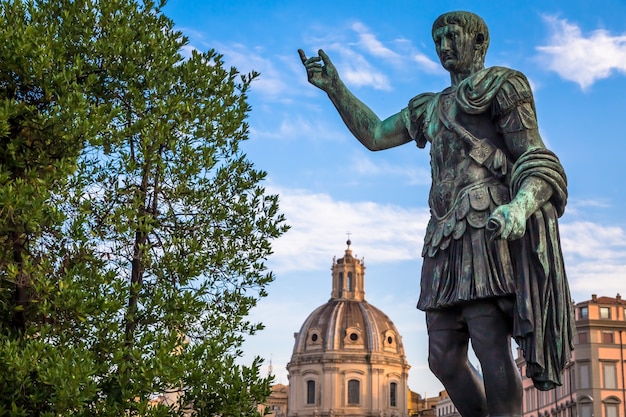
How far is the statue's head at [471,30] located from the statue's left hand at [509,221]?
1.13m

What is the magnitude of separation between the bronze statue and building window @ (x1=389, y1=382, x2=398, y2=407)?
11550 cm

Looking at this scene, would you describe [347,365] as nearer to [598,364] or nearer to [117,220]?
[598,364]

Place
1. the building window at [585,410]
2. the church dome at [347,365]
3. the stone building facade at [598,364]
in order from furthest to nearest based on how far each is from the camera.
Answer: the church dome at [347,365] < the stone building facade at [598,364] < the building window at [585,410]

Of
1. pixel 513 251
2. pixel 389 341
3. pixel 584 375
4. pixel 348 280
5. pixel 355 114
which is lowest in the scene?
pixel 513 251

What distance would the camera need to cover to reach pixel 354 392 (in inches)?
4599

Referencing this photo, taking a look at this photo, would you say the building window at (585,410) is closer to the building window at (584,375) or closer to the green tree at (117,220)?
the building window at (584,375)

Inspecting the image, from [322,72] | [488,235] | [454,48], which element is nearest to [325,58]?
[322,72]

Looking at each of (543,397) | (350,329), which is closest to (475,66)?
(543,397)

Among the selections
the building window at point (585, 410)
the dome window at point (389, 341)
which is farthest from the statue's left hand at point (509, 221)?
the dome window at point (389, 341)

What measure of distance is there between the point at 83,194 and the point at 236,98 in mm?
2476

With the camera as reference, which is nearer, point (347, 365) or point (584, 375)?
point (584, 375)

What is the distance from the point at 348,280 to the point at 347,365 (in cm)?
1342

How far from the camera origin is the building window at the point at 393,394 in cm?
11775

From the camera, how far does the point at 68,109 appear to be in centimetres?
970
